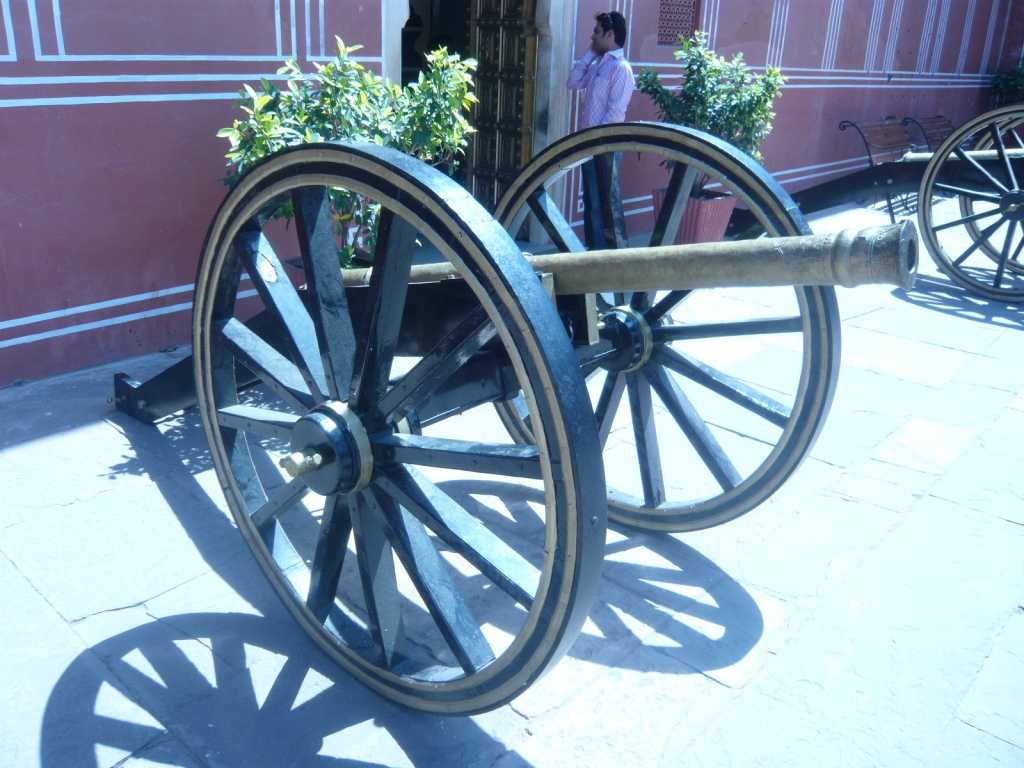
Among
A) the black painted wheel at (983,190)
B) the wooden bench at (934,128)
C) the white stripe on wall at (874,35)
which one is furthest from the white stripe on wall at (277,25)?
the wooden bench at (934,128)

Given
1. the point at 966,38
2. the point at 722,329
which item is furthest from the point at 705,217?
the point at 966,38

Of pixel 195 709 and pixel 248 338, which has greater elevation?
pixel 248 338

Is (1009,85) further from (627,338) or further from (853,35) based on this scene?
(627,338)

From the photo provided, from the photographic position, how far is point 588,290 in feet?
6.32

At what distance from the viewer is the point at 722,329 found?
8.62 feet

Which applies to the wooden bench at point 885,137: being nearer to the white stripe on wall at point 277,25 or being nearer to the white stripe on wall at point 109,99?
the white stripe on wall at point 277,25

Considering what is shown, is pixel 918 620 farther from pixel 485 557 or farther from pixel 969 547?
pixel 485 557

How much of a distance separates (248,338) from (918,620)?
196 centimetres

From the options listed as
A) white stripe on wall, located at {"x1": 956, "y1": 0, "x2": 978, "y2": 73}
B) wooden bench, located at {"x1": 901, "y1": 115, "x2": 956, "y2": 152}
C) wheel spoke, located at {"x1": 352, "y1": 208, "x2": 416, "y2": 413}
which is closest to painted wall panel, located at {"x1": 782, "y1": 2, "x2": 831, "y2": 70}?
wooden bench, located at {"x1": 901, "y1": 115, "x2": 956, "y2": 152}

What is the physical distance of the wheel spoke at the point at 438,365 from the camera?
1700 millimetres

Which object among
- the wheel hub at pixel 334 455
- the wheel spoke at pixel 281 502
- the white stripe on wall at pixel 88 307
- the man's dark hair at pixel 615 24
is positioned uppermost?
the man's dark hair at pixel 615 24

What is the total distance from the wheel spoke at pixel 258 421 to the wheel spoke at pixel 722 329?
1.12 metres

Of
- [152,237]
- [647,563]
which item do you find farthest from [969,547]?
[152,237]

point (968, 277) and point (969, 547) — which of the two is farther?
point (968, 277)
